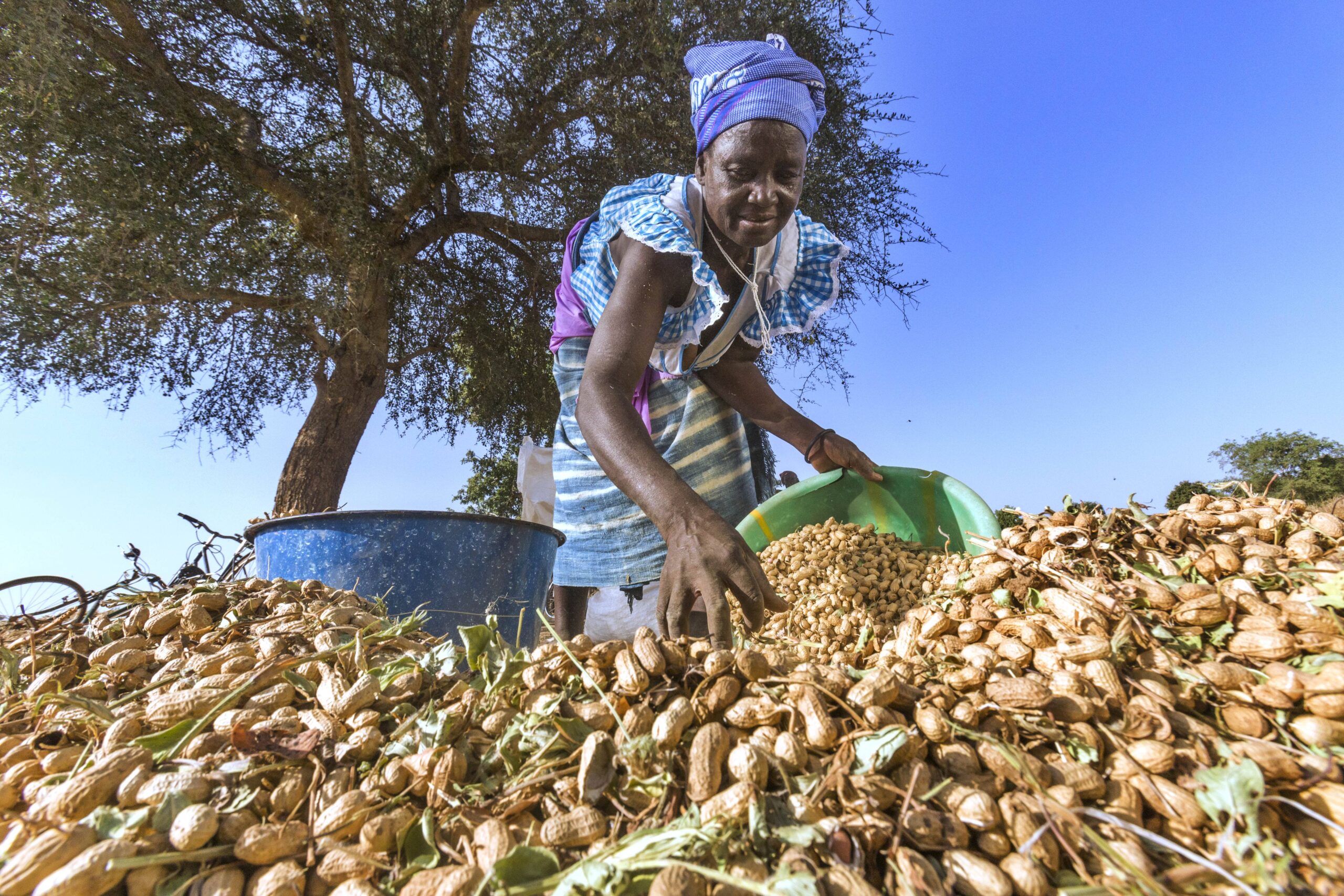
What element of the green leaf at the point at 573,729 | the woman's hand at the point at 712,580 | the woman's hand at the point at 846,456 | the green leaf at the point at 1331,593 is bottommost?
the green leaf at the point at 573,729

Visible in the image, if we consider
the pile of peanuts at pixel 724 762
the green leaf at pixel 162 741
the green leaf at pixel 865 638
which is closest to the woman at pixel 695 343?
the green leaf at pixel 865 638

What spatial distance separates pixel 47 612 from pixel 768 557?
2.12m

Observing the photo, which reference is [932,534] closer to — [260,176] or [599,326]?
[599,326]

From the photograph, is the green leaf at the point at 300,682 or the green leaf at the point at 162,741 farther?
the green leaf at the point at 300,682

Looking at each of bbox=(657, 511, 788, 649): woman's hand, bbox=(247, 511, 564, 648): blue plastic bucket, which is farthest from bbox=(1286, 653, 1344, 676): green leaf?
bbox=(247, 511, 564, 648): blue plastic bucket

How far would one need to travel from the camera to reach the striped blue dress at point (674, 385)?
2.50m

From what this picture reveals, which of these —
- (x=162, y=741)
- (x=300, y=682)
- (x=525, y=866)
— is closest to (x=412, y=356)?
(x=300, y=682)

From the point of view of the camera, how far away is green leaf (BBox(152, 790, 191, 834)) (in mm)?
1008

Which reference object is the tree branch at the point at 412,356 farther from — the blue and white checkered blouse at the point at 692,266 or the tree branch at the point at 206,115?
the blue and white checkered blouse at the point at 692,266

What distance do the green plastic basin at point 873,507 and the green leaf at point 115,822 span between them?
7.19 ft

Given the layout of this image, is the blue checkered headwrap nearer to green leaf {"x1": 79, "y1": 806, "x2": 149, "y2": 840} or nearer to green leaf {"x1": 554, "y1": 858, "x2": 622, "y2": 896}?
green leaf {"x1": 554, "y1": 858, "x2": 622, "y2": 896}

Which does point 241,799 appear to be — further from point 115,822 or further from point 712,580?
point 712,580

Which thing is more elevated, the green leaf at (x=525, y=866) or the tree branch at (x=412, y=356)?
the tree branch at (x=412, y=356)

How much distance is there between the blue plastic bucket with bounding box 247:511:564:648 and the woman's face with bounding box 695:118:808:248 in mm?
1238
